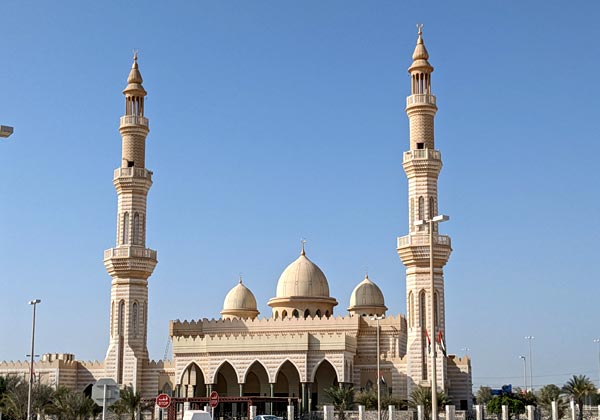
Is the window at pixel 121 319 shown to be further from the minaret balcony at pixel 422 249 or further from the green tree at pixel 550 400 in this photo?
the green tree at pixel 550 400

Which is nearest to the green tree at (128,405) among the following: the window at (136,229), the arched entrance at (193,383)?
the arched entrance at (193,383)

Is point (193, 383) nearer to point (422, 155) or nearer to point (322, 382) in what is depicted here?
point (322, 382)

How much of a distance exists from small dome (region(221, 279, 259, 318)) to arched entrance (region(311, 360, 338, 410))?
11.0 m

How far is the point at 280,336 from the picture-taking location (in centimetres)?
5856

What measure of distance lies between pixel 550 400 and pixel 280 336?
16.4 metres

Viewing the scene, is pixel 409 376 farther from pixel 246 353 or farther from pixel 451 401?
pixel 246 353

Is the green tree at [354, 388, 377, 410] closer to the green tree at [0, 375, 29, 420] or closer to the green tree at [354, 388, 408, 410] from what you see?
the green tree at [354, 388, 408, 410]

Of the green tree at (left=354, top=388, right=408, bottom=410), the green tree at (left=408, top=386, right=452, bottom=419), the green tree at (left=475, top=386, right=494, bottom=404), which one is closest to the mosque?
the green tree at (left=354, top=388, right=408, bottom=410)

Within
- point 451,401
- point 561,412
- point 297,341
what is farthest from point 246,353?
point 561,412

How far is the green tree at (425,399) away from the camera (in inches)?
1983

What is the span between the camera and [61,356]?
6450 centimetres

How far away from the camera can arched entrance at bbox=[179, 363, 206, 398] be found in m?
61.9

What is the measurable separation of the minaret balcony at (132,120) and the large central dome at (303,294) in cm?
1461

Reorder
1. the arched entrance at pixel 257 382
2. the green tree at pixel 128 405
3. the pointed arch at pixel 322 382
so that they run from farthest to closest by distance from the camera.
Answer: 1. the arched entrance at pixel 257 382
2. the pointed arch at pixel 322 382
3. the green tree at pixel 128 405
